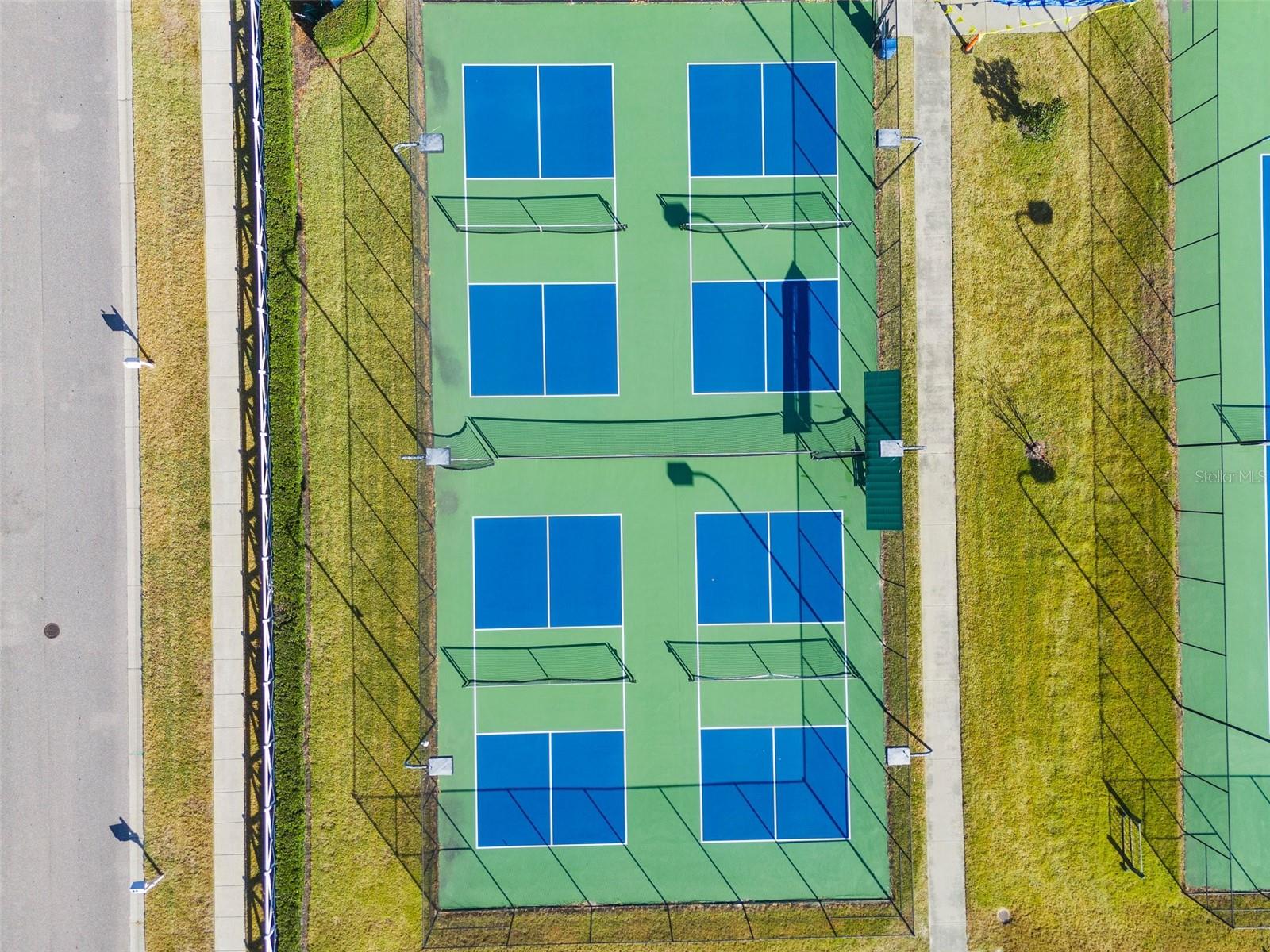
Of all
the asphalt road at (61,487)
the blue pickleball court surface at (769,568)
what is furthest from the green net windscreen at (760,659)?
the asphalt road at (61,487)

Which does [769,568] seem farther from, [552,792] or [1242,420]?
[1242,420]

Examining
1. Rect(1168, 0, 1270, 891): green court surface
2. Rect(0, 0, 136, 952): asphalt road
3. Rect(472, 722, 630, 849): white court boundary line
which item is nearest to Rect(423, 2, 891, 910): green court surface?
Rect(472, 722, 630, 849): white court boundary line

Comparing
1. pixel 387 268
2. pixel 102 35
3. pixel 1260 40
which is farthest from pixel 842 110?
pixel 102 35

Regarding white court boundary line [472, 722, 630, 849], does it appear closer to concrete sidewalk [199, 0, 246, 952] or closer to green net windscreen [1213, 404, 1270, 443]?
concrete sidewalk [199, 0, 246, 952]

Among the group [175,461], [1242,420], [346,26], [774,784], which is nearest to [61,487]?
[175,461]

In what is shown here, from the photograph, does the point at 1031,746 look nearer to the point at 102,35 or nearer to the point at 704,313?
the point at 704,313

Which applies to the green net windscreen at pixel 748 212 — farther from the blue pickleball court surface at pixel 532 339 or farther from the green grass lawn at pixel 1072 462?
the green grass lawn at pixel 1072 462
